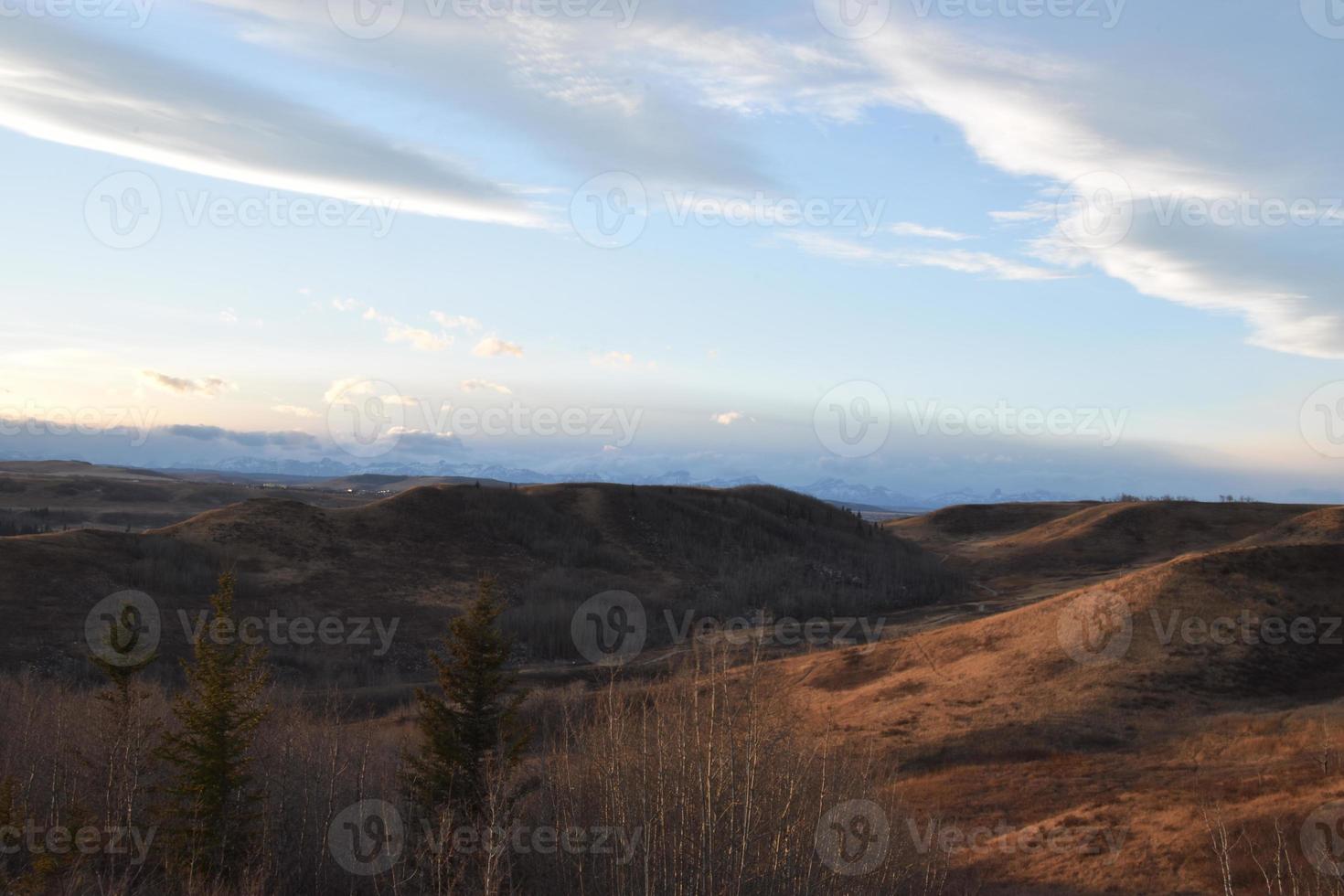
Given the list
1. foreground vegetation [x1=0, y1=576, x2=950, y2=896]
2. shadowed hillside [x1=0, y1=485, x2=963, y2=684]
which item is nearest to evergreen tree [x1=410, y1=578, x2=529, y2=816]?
foreground vegetation [x1=0, y1=576, x2=950, y2=896]

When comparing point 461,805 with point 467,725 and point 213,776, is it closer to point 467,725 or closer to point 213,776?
point 467,725

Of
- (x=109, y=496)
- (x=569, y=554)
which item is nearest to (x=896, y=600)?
(x=569, y=554)

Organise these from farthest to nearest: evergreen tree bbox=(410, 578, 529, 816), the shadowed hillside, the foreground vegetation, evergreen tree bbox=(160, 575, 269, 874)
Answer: the shadowed hillside → evergreen tree bbox=(410, 578, 529, 816) → evergreen tree bbox=(160, 575, 269, 874) → the foreground vegetation

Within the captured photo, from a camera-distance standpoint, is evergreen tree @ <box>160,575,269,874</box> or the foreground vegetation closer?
the foreground vegetation

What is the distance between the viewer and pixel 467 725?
17.6m

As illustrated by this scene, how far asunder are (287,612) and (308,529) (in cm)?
1532

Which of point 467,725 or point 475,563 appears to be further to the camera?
point 475,563

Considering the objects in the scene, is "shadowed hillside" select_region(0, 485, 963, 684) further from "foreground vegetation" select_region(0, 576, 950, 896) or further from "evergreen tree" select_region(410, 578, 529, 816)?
"foreground vegetation" select_region(0, 576, 950, 896)

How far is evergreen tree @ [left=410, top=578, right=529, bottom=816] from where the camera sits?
685 inches

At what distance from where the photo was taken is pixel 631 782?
46.1ft

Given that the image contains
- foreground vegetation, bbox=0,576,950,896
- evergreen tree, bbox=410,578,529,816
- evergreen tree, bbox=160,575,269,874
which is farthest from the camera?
evergreen tree, bbox=410,578,529,816

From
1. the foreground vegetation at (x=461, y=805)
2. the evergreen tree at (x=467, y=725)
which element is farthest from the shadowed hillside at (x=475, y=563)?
the foreground vegetation at (x=461, y=805)

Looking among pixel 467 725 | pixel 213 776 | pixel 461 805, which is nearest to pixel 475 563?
pixel 467 725

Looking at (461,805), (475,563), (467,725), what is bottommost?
(475,563)
